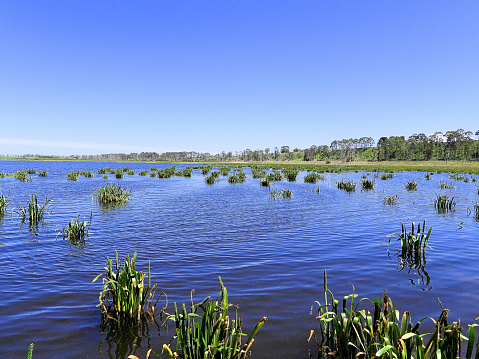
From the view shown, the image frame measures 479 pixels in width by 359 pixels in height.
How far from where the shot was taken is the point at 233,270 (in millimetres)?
7453

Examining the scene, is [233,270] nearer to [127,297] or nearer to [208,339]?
[127,297]

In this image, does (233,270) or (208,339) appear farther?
(233,270)

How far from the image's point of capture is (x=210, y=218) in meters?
14.7

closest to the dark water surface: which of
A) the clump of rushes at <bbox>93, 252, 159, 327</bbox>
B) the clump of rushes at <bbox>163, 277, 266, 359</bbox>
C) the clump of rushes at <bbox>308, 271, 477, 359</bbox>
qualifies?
the clump of rushes at <bbox>93, 252, 159, 327</bbox>

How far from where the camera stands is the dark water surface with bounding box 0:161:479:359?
4527mm

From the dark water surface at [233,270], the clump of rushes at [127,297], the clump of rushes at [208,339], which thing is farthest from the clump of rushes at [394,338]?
the clump of rushes at [127,297]

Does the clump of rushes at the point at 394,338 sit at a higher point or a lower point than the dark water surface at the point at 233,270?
higher

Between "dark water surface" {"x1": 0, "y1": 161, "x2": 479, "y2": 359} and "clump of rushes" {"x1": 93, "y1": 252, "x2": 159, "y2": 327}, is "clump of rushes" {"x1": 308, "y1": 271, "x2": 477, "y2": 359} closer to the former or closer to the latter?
"dark water surface" {"x1": 0, "y1": 161, "x2": 479, "y2": 359}

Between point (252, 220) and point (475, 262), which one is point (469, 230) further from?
point (252, 220)

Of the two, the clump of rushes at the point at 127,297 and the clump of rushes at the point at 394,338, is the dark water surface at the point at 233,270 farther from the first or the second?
the clump of rushes at the point at 394,338

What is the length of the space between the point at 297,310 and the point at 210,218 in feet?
31.8

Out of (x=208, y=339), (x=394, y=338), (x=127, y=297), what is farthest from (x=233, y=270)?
(x=394, y=338)

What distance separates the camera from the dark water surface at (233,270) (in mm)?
4527

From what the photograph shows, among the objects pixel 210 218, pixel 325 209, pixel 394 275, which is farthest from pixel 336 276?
pixel 325 209
